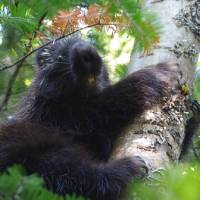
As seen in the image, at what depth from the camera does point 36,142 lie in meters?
2.46

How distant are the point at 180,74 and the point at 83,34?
50.0 inches

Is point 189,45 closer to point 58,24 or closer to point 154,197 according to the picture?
point 58,24

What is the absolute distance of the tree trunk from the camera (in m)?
1.97

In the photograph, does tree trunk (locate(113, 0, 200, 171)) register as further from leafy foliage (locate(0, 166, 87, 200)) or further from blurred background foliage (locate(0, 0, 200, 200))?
leafy foliage (locate(0, 166, 87, 200))

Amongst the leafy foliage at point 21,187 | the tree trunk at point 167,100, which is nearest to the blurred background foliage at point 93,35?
the leafy foliage at point 21,187

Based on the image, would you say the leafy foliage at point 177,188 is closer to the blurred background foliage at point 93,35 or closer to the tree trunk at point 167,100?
the blurred background foliage at point 93,35

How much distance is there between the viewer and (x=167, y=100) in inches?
91.0

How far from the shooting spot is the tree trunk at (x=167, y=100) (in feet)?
6.46

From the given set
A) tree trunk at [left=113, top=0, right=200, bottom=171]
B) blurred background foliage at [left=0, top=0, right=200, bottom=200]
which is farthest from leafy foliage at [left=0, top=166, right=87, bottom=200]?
tree trunk at [left=113, top=0, right=200, bottom=171]

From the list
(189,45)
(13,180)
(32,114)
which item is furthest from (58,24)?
(13,180)

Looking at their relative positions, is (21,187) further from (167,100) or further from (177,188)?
(167,100)

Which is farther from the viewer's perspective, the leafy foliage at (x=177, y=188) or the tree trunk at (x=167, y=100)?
the tree trunk at (x=167, y=100)

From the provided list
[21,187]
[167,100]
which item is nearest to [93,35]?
[167,100]

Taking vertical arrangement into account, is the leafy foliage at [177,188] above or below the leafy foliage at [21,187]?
above
